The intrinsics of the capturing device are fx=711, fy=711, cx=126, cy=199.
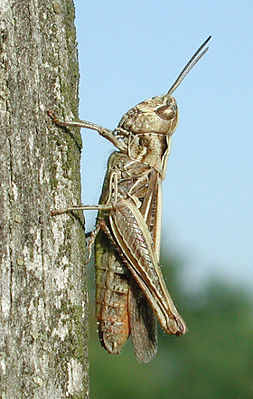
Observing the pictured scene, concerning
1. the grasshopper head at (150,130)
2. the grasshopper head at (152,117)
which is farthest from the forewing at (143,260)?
the grasshopper head at (152,117)

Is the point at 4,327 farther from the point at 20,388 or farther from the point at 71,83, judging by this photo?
the point at 71,83

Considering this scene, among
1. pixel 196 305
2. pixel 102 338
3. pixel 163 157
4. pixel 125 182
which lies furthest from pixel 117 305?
pixel 196 305

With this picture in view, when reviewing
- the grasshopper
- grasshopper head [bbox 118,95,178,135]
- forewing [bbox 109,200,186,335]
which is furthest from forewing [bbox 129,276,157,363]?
grasshopper head [bbox 118,95,178,135]

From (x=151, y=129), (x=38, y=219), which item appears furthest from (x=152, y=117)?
(x=38, y=219)

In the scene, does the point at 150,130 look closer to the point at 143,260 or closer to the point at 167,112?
the point at 167,112

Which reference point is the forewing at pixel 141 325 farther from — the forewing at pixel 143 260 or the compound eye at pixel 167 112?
the compound eye at pixel 167 112
